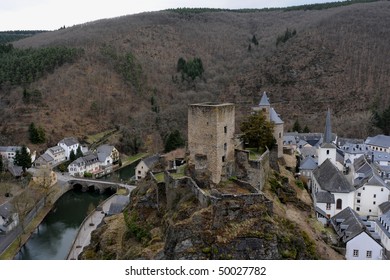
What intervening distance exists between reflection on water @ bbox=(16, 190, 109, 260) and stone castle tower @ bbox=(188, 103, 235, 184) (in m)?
9.45

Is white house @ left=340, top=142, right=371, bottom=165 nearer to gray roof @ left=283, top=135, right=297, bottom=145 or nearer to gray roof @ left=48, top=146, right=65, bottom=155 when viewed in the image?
gray roof @ left=283, top=135, right=297, bottom=145

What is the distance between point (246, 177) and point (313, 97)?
138 feet

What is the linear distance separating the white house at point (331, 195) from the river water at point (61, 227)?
12.7 m

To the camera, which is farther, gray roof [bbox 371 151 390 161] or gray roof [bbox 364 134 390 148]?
gray roof [bbox 364 134 390 148]

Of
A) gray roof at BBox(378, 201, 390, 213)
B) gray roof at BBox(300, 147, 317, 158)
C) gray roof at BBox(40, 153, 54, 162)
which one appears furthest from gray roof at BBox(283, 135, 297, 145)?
gray roof at BBox(40, 153, 54, 162)

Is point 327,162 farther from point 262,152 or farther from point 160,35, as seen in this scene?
point 160,35

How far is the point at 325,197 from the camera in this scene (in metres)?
20.2

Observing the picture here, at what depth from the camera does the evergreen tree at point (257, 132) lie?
1772 centimetres

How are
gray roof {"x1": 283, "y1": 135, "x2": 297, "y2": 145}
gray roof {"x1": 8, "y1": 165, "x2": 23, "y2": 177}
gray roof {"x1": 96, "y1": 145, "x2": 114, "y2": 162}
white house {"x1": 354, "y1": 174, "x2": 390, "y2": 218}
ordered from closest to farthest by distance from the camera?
1. white house {"x1": 354, "y1": 174, "x2": 390, "y2": 218}
2. gray roof {"x1": 8, "y1": 165, "x2": 23, "y2": 177}
3. gray roof {"x1": 283, "y1": 135, "x2": 297, "y2": 145}
4. gray roof {"x1": 96, "y1": 145, "x2": 114, "y2": 162}

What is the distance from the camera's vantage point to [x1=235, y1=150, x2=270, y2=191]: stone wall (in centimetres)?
1505

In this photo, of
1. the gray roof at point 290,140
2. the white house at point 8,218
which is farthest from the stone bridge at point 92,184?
the gray roof at point 290,140

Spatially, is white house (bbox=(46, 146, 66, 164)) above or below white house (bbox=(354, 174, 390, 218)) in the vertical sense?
below

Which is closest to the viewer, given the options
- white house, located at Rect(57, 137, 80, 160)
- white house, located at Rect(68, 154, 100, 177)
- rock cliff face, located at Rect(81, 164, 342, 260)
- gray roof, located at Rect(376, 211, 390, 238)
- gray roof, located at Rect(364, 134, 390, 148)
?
rock cliff face, located at Rect(81, 164, 342, 260)

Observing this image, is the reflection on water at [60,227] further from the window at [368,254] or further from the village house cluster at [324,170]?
the window at [368,254]
